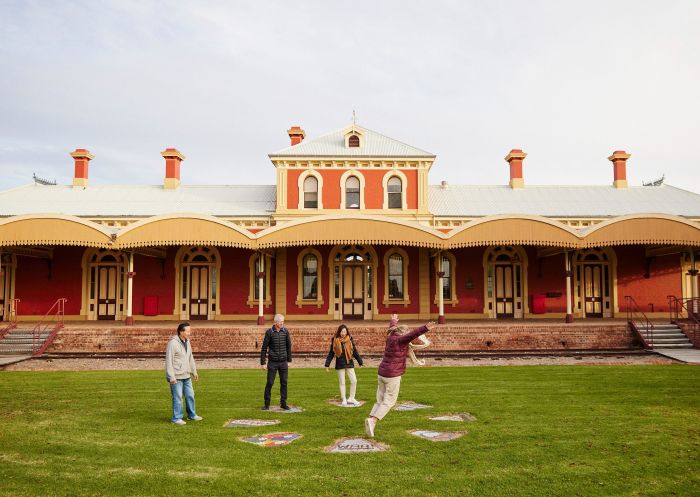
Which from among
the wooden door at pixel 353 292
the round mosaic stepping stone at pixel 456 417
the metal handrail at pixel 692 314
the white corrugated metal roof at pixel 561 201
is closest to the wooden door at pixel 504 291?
the white corrugated metal roof at pixel 561 201

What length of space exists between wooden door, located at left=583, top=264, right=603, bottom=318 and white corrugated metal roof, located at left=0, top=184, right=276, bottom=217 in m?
14.4

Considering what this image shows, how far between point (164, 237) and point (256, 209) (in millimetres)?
6104

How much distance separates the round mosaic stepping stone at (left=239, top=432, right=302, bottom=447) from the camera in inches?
291

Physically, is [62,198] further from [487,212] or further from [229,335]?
[487,212]

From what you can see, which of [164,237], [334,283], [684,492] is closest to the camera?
[684,492]

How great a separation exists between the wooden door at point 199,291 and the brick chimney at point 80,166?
9.05 m

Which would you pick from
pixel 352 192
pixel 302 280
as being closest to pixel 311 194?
pixel 352 192

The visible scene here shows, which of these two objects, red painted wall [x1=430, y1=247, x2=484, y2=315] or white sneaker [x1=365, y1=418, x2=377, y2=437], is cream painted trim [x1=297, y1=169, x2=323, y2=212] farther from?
white sneaker [x1=365, y1=418, x2=377, y2=437]

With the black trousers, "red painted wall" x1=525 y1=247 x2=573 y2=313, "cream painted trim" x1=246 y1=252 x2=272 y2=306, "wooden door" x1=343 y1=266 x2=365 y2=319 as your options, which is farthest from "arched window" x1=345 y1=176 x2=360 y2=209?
the black trousers

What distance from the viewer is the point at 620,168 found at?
1125 inches

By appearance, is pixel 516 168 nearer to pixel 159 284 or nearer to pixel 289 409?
pixel 159 284

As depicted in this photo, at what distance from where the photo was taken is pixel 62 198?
87.1ft

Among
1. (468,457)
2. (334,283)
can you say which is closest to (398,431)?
(468,457)

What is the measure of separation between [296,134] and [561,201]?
13.5m
